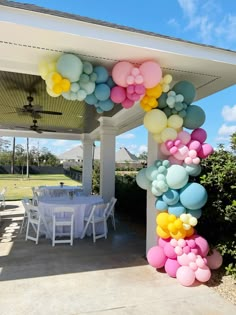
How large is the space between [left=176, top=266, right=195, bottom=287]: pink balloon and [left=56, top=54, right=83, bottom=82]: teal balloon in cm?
311

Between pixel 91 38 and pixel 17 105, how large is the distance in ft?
17.1

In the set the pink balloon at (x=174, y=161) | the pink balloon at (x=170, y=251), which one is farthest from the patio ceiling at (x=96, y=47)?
the pink balloon at (x=170, y=251)

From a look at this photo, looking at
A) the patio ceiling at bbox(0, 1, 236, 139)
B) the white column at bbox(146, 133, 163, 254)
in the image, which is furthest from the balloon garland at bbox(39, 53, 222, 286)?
the white column at bbox(146, 133, 163, 254)

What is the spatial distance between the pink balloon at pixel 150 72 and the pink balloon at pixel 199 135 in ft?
3.37

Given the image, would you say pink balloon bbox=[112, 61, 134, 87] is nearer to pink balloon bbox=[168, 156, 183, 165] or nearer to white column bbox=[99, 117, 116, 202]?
pink balloon bbox=[168, 156, 183, 165]

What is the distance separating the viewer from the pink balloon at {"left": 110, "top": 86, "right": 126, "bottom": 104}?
375cm

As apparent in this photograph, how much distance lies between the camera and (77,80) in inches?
140

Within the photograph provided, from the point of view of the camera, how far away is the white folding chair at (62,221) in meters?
5.52

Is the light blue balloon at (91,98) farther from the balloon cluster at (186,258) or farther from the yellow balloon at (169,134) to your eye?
the balloon cluster at (186,258)

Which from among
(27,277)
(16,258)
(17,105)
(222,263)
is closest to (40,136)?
(17,105)

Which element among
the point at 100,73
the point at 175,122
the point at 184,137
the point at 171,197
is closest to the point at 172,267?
the point at 171,197

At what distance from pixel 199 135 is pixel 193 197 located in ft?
3.18

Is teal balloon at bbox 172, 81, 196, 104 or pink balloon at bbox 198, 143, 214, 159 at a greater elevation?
teal balloon at bbox 172, 81, 196, 104

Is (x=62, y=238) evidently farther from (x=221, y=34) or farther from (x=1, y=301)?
(x=221, y=34)
